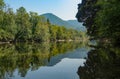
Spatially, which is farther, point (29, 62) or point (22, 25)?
point (22, 25)

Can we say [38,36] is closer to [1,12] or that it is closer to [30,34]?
[30,34]

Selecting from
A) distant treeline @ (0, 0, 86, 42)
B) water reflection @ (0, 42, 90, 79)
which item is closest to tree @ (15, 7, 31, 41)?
distant treeline @ (0, 0, 86, 42)

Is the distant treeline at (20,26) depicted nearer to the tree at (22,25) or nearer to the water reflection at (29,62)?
the tree at (22,25)

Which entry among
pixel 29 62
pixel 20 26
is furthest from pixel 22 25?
pixel 29 62

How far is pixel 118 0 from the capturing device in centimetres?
3534

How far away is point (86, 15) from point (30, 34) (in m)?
62.1

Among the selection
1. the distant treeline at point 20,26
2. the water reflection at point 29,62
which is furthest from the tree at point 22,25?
the water reflection at point 29,62

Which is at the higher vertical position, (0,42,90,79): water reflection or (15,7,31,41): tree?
(15,7,31,41): tree

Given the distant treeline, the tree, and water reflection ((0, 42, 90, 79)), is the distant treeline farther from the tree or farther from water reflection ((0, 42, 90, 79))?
water reflection ((0, 42, 90, 79))

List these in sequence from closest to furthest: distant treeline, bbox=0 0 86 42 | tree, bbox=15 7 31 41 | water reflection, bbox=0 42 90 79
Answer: water reflection, bbox=0 42 90 79
distant treeline, bbox=0 0 86 42
tree, bbox=15 7 31 41

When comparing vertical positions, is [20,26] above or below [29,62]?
above

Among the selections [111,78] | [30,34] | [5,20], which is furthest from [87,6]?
[30,34]

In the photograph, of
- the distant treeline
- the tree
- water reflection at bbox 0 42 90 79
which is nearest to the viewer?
water reflection at bbox 0 42 90 79

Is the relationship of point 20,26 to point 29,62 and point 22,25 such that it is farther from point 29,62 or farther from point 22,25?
point 29,62
